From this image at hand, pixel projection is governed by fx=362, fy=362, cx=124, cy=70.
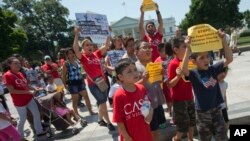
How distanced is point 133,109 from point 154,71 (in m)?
1.16

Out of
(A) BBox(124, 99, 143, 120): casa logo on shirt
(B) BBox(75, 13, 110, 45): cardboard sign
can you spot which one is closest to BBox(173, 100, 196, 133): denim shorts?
(A) BBox(124, 99, 143, 120): casa logo on shirt

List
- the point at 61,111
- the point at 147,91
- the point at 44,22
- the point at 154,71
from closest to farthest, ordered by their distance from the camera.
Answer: the point at 154,71 → the point at 147,91 → the point at 61,111 → the point at 44,22

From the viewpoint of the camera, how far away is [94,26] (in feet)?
24.2

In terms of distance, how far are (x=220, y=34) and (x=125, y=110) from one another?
1.45m

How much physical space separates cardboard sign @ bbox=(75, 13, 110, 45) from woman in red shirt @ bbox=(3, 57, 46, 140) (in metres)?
1.45

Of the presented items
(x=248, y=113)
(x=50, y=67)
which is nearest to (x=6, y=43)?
(x=50, y=67)

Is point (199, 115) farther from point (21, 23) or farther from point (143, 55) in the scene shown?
point (21, 23)

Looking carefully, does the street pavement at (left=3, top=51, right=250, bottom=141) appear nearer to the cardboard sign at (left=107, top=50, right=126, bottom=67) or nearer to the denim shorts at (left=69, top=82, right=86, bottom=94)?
the denim shorts at (left=69, top=82, right=86, bottom=94)

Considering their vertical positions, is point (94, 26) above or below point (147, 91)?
above

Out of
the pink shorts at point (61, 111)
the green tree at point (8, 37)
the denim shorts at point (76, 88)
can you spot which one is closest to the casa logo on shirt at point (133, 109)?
the pink shorts at point (61, 111)

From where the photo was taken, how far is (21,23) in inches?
2901

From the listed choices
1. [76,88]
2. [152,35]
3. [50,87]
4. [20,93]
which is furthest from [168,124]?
[50,87]

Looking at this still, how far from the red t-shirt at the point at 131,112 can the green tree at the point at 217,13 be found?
158 feet

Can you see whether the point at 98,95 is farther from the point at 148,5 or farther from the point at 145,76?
the point at 145,76
